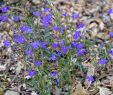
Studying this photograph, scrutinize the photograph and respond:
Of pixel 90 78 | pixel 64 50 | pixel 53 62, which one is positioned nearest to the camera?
pixel 90 78

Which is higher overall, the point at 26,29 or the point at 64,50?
the point at 26,29

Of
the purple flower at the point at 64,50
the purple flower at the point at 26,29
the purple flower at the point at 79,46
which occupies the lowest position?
the purple flower at the point at 64,50

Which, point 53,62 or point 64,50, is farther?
point 53,62

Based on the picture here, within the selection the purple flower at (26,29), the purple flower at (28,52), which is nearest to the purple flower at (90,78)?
the purple flower at (28,52)

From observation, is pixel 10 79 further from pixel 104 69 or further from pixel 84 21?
pixel 84 21

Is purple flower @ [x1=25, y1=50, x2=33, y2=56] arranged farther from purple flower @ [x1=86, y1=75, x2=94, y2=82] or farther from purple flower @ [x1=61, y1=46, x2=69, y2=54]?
purple flower @ [x1=86, y1=75, x2=94, y2=82]

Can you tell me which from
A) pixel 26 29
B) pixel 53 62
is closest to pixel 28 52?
pixel 26 29

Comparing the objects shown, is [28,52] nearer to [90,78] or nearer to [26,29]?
[26,29]

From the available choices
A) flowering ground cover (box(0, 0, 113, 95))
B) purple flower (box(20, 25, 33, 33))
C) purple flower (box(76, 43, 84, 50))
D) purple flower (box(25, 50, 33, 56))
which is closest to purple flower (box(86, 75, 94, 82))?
flowering ground cover (box(0, 0, 113, 95))

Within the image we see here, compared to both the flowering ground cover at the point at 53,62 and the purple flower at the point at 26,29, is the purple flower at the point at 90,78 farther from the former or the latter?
the purple flower at the point at 26,29

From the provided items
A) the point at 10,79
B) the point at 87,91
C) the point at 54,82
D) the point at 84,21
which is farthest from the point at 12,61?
the point at 84,21

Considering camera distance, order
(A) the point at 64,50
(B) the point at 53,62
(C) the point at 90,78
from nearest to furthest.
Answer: (C) the point at 90,78 → (A) the point at 64,50 → (B) the point at 53,62
